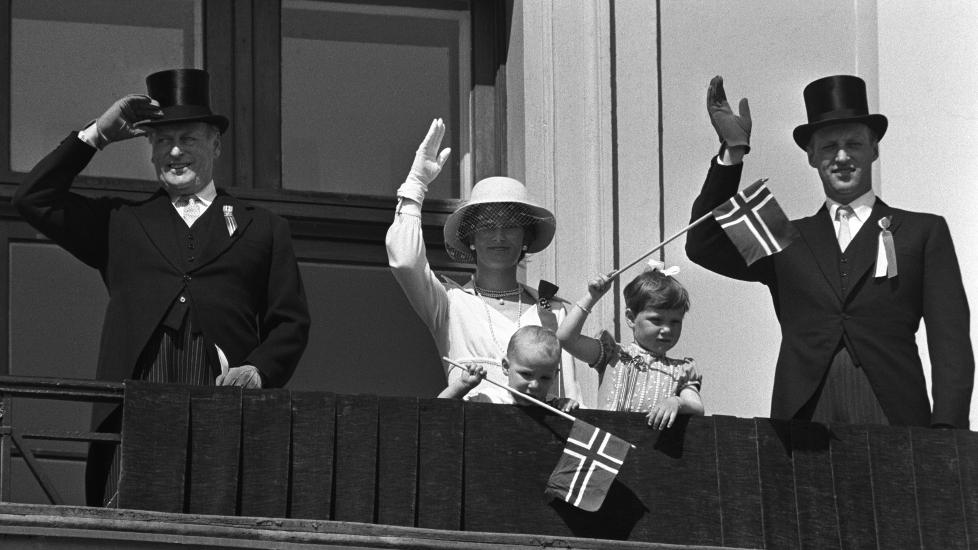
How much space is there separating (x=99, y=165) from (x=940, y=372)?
3914 millimetres

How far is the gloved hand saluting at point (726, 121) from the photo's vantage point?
11594 mm

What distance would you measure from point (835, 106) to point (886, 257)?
681mm

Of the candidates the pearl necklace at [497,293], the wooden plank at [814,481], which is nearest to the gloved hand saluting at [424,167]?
the pearl necklace at [497,293]

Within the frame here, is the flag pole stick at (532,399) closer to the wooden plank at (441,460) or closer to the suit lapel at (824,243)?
the wooden plank at (441,460)

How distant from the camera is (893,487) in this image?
11461 millimetres

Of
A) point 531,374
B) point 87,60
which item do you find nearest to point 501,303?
point 531,374

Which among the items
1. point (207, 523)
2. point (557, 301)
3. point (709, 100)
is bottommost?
point (207, 523)

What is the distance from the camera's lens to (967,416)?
456 inches

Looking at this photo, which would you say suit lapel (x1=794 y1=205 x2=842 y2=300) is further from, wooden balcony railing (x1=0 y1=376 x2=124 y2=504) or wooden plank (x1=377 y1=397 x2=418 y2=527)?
wooden balcony railing (x1=0 y1=376 x2=124 y2=504)

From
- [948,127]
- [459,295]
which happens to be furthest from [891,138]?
[459,295]

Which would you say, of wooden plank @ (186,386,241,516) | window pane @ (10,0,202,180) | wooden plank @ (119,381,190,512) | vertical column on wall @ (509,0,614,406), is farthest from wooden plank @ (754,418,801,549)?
window pane @ (10,0,202,180)

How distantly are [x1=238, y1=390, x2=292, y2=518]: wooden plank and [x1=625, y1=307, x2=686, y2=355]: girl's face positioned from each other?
4.45 feet

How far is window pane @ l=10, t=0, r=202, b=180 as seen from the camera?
13328 millimetres

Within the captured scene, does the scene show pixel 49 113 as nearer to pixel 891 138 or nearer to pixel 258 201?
pixel 258 201
